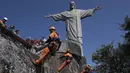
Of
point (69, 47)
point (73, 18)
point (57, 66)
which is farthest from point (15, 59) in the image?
point (73, 18)

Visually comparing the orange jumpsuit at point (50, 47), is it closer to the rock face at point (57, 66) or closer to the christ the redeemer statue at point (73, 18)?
the rock face at point (57, 66)

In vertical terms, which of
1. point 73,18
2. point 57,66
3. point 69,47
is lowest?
point 57,66

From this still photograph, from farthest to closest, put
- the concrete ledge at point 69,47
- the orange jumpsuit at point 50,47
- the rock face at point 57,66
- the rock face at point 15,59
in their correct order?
1. the concrete ledge at point 69,47
2. the rock face at point 57,66
3. the orange jumpsuit at point 50,47
4. the rock face at point 15,59

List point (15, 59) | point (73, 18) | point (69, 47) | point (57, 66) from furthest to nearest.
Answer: point (73, 18)
point (69, 47)
point (57, 66)
point (15, 59)

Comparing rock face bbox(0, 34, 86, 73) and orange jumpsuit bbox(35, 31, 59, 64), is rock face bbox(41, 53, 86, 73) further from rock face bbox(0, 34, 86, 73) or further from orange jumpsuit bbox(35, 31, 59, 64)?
orange jumpsuit bbox(35, 31, 59, 64)

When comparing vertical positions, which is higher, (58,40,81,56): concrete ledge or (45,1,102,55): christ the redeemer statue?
(45,1,102,55): christ the redeemer statue

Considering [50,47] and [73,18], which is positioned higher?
[73,18]

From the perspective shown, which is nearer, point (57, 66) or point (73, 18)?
point (57, 66)

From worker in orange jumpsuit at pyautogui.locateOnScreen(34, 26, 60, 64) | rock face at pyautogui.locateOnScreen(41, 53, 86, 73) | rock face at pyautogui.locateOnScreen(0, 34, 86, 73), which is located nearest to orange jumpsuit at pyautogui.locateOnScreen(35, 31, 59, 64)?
worker in orange jumpsuit at pyautogui.locateOnScreen(34, 26, 60, 64)

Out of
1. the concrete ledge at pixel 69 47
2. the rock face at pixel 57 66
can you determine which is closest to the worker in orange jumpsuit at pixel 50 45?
the rock face at pixel 57 66

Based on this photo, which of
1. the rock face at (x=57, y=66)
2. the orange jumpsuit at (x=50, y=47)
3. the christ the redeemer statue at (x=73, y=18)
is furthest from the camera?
the christ the redeemer statue at (x=73, y=18)

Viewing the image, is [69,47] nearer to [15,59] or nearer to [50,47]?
[50,47]

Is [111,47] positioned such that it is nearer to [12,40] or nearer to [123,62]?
[123,62]

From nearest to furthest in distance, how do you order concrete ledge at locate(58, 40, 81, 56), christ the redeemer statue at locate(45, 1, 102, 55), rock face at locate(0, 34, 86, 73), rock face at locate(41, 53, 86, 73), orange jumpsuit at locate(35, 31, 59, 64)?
rock face at locate(0, 34, 86, 73) < orange jumpsuit at locate(35, 31, 59, 64) < rock face at locate(41, 53, 86, 73) < concrete ledge at locate(58, 40, 81, 56) < christ the redeemer statue at locate(45, 1, 102, 55)
